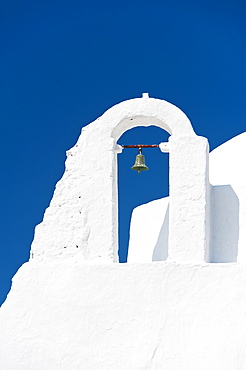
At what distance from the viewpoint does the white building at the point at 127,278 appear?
6.91m

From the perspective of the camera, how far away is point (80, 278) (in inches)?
286

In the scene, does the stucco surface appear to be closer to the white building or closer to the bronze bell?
the white building

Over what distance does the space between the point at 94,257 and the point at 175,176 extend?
4.94ft

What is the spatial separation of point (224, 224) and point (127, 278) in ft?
5.26

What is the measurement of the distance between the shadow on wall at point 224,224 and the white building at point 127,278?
14 mm

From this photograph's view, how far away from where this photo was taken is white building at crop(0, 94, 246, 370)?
22.7 feet

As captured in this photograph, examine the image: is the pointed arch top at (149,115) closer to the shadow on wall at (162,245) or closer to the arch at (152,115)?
the arch at (152,115)

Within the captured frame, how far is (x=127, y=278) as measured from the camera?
23.5 ft

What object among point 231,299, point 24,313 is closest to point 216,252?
point 231,299

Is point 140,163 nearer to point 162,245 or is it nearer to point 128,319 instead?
point 162,245

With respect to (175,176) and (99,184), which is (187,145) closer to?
(175,176)

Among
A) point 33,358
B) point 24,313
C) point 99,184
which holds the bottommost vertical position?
point 33,358

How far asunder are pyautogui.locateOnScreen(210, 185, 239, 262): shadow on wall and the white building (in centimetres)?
1

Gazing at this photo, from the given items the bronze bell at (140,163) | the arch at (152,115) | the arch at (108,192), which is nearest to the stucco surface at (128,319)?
the arch at (108,192)
